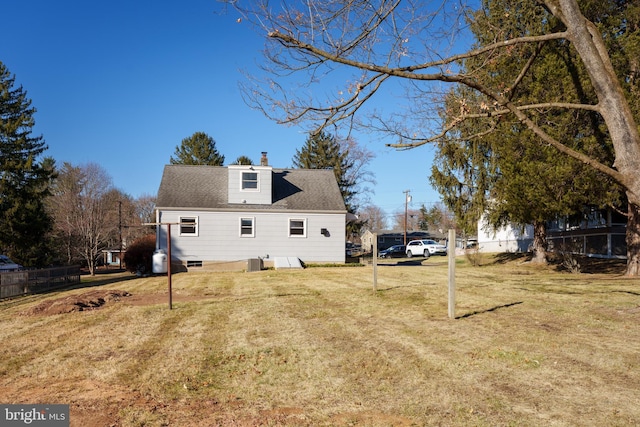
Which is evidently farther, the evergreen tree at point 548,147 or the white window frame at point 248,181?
the white window frame at point 248,181

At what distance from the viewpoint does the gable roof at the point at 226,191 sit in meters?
25.3

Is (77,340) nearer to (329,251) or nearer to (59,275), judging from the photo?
(59,275)

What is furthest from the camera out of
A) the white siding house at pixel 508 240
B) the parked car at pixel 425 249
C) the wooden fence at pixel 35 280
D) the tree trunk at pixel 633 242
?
the parked car at pixel 425 249

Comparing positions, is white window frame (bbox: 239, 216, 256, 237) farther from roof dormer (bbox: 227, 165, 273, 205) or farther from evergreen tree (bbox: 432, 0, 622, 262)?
evergreen tree (bbox: 432, 0, 622, 262)

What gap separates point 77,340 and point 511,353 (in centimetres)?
647

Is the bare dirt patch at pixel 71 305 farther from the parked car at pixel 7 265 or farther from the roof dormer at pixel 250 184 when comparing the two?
the roof dormer at pixel 250 184

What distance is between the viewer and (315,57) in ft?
24.1

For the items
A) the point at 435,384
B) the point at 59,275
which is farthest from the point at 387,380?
the point at 59,275

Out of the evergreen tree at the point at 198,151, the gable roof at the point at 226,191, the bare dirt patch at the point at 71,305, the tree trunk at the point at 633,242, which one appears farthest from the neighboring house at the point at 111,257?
the tree trunk at the point at 633,242

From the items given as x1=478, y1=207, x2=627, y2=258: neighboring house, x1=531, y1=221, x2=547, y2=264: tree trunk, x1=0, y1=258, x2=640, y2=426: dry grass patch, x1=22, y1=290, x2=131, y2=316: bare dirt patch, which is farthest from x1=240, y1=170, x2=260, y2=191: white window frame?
x1=0, y1=258, x2=640, y2=426: dry grass patch

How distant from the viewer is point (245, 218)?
25.4m

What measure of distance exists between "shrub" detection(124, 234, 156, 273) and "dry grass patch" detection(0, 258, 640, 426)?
1493 cm

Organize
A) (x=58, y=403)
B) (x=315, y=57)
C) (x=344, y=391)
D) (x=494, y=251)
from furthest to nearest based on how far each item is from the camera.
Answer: (x=494, y=251) < (x=315, y=57) < (x=344, y=391) < (x=58, y=403)

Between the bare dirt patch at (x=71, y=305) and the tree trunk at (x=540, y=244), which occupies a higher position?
the tree trunk at (x=540, y=244)
